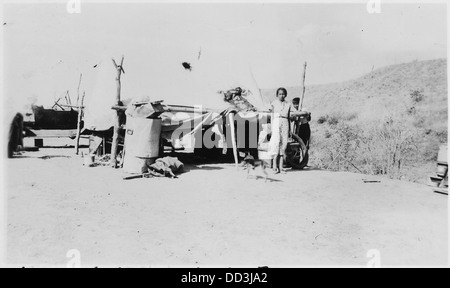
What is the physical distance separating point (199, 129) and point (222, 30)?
2.28 m

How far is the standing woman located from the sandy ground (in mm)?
789

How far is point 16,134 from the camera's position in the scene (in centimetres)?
986

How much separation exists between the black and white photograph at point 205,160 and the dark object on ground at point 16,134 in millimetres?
87

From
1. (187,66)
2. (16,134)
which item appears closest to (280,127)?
(187,66)

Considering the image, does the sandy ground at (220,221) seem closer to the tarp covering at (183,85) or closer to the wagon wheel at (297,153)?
the wagon wheel at (297,153)

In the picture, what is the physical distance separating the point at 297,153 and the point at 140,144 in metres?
3.60

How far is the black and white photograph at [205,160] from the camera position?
162 inches

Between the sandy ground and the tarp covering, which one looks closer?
the sandy ground

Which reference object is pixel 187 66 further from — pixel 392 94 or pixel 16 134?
pixel 392 94

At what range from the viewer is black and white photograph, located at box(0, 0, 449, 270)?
4121mm

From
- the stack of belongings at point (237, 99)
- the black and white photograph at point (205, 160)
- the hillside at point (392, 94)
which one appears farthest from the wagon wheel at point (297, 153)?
the hillside at point (392, 94)

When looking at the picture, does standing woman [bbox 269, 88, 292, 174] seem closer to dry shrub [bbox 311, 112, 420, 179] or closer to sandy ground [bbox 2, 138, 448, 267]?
sandy ground [bbox 2, 138, 448, 267]

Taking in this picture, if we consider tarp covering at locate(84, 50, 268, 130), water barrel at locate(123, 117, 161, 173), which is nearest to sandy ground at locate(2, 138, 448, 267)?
water barrel at locate(123, 117, 161, 173)

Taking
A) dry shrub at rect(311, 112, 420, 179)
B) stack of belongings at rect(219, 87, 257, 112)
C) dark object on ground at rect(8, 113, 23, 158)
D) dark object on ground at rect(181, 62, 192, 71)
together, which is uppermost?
dark object on ground at rect(181, 62, 192, 71)
